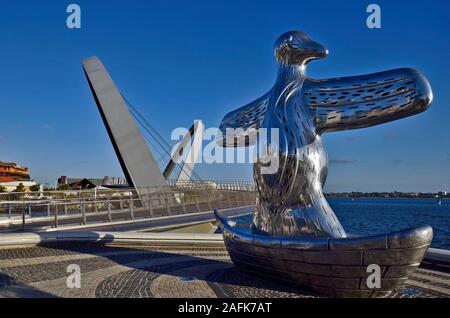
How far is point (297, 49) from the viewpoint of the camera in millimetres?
7191

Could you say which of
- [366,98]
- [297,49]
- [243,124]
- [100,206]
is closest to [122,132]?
[100,206]

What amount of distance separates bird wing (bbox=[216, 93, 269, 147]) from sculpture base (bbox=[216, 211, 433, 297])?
239cm

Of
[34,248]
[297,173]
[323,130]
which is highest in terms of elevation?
[323,130]

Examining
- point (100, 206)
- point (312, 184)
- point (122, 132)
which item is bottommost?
point (100, 206)

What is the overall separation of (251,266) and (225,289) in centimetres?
85

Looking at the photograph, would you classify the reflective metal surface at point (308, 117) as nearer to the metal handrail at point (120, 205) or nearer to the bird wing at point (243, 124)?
the bird wing at point (243, 124)

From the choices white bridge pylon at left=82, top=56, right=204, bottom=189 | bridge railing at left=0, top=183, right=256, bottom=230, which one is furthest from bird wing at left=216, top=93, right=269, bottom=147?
white bridge pylon at left=82, top=56, right=204, bottom=189

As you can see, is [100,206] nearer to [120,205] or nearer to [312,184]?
[120,205]

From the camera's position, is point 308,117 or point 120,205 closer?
point 308,117

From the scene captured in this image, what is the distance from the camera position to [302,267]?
6.02 meters

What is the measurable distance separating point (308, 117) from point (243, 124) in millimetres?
1593
